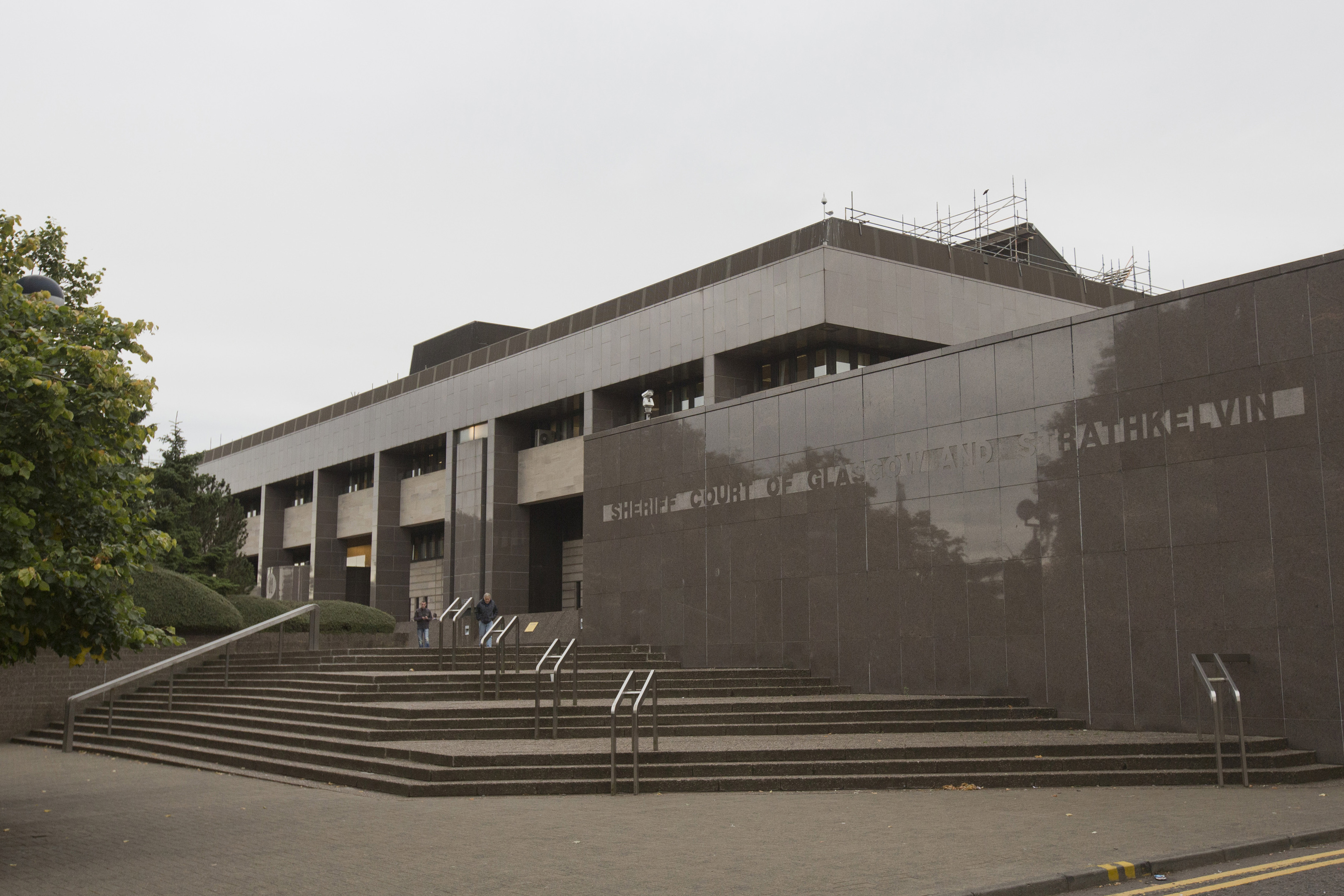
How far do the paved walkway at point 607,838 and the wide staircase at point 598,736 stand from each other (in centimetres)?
46

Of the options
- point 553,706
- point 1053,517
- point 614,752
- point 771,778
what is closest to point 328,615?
point 553,706

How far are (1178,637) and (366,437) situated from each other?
39910 millimetres

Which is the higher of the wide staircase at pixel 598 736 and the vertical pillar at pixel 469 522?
the vertical pillar at pixel 469 522

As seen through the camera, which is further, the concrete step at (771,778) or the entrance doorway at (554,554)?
the entrance doorway at (554,554)

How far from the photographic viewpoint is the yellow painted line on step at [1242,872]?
7672mm

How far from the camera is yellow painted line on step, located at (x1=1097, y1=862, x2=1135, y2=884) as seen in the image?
8016 millimetres

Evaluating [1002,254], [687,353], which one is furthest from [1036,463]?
[1002,254]

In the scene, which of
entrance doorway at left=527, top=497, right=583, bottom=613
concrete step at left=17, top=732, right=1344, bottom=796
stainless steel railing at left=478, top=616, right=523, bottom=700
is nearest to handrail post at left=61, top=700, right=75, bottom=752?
stainless steel railing at left=478, top=616, right=523, bottom=700

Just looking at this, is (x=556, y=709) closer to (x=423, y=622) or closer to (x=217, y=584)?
(x=423, y=622)

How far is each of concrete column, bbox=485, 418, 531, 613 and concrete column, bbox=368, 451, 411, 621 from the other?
793 centimetres

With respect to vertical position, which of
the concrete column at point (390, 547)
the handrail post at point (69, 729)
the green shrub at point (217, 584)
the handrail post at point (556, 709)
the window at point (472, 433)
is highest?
the window at point (472, 433)

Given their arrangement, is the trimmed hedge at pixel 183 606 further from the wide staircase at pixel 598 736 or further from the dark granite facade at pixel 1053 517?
the dark granite facade at pixel 1053 517

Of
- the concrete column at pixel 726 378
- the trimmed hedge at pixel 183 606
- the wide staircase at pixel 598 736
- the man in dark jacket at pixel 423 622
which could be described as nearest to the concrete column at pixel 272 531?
the man in dark jacket at pixel 423 622

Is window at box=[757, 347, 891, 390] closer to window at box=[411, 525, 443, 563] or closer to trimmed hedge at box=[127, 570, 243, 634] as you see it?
trimmed hedge at box=[127, 570, 243, 634]
